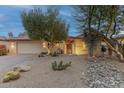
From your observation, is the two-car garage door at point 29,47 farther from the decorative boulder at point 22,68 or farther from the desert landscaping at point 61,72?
the decorative boulder at point 22,68

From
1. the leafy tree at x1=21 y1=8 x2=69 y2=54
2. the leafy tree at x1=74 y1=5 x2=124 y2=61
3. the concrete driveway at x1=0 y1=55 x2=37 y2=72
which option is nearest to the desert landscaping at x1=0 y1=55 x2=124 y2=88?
the concrete driveway at x1=0 y1=55 x2=37 y2=72

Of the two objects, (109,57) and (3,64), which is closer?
(3,64)

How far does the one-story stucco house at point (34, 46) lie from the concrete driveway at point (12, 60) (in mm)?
147

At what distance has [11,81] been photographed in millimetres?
4727

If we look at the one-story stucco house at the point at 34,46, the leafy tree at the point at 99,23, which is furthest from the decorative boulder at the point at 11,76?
the leafy tree at the point at 99,23

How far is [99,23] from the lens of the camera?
5836mm

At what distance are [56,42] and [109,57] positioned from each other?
150cm

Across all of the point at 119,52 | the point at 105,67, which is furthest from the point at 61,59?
the point at 119,52

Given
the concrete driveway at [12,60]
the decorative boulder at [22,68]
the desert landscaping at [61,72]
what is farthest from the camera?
the concrete driveway at [12,60]

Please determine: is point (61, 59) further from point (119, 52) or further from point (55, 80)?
point (119, 52)

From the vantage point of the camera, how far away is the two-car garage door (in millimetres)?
5613

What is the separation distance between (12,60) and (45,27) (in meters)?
1.90

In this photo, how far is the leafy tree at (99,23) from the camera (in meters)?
5.52
